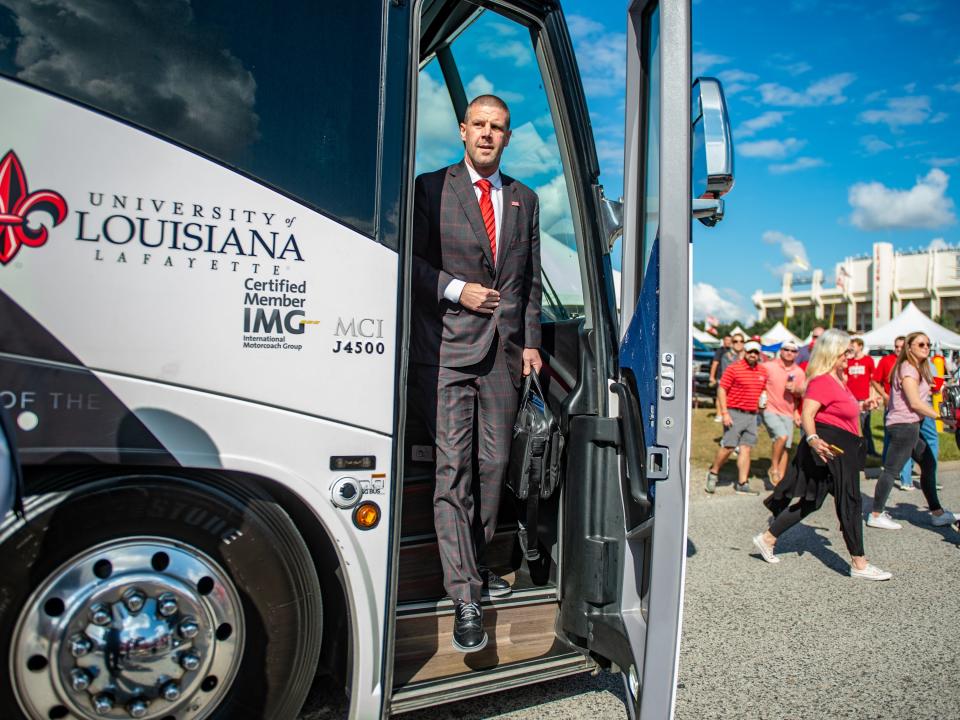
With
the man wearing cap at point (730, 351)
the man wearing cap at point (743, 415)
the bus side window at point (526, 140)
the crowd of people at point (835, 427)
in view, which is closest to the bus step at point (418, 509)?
the bus side window at point (526, 140)

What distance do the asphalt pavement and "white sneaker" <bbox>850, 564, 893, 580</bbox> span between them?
0.06 meters

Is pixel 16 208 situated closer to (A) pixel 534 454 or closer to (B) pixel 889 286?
(A) pixel 534 454

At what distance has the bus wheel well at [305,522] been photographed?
2.02m

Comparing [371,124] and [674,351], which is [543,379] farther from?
[371,124]

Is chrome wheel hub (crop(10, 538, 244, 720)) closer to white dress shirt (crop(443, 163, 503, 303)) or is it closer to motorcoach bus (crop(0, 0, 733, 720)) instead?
motorcoach bus (crop(0, 0, 733, 720))

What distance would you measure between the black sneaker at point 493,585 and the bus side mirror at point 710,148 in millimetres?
1813

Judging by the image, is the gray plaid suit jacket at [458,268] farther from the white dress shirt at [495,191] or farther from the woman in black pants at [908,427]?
the woman in black pants at [908,427]

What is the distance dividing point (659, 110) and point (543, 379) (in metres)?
1.59

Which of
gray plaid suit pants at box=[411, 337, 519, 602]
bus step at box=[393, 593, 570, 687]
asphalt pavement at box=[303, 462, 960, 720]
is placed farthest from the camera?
asphalt pavement at box=[303, 462, 960, 720]

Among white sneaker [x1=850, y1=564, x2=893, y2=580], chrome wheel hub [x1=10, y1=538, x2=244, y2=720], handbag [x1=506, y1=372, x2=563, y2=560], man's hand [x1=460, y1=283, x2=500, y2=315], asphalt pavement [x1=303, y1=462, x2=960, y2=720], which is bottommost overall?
asphalt pavement [x1=303, y1=462, x2=960, y2=720]

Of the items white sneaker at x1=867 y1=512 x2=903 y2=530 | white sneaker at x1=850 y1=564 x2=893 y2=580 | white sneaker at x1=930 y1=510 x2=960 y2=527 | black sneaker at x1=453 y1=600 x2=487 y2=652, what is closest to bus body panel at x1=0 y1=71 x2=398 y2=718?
black sneaker at x1=453 y1=600 x2=487 y2=652

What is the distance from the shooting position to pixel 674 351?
2238mm

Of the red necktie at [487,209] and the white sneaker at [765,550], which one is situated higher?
the red necktie at [487,209]

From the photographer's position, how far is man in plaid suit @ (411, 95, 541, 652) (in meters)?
2.93
